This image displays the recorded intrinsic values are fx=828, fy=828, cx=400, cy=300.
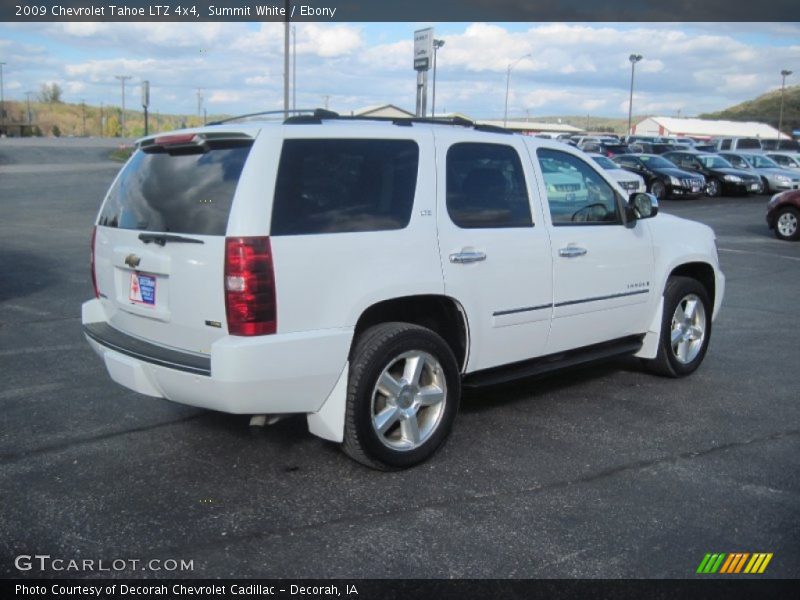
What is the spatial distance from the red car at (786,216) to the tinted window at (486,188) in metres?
14.4

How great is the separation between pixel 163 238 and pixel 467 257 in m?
1.67

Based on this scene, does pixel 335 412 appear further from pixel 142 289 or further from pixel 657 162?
pixel 657 162

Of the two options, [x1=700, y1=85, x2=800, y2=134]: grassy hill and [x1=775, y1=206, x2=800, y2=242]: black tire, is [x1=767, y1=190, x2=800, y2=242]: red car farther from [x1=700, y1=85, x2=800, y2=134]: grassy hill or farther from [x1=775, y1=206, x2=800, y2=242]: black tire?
[x1=700, y1=85, x2=800, y2=134]: grassy hill

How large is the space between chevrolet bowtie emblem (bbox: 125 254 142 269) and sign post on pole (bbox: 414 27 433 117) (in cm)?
1459

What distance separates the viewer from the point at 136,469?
455cm

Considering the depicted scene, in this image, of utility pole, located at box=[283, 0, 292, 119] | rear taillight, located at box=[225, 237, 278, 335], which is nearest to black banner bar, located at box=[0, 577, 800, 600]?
rear taillight, located at box=[225, 237, 278, 335]

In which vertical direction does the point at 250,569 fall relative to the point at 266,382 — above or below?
below

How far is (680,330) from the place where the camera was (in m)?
6.44

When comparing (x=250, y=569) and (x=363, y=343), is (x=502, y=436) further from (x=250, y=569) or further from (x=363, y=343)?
(x=250, y=569)

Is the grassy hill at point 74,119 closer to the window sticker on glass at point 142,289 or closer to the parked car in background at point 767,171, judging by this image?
the parked car in background at point 767,171

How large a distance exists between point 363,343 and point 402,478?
2.55ft

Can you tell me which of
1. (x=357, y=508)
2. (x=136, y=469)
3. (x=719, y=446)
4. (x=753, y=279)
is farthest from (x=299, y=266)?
(x=753, y=279)

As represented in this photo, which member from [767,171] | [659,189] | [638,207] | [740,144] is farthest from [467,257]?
[740,144]

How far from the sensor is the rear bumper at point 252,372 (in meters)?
3.95
